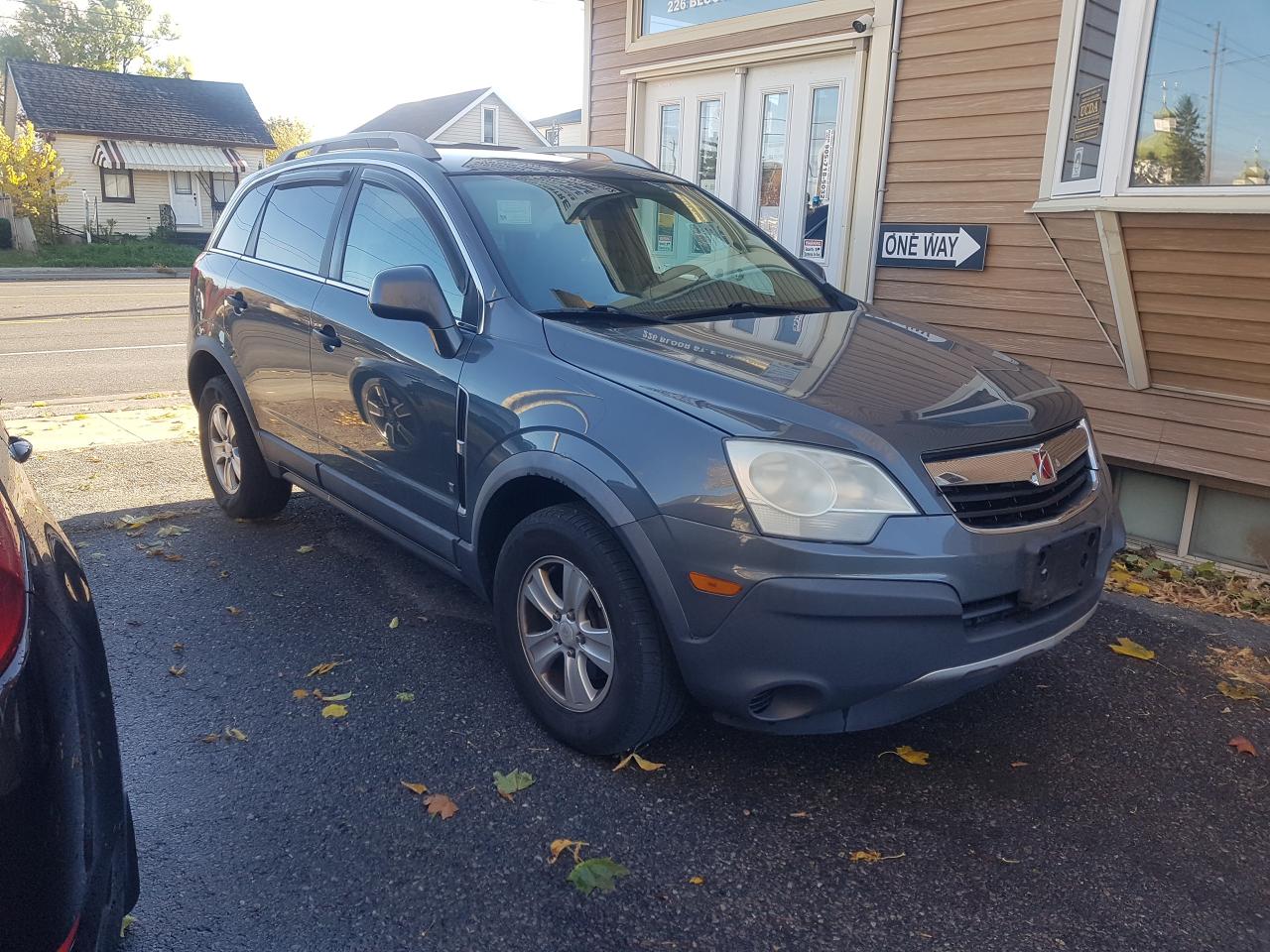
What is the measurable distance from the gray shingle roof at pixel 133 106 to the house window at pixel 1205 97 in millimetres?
40793

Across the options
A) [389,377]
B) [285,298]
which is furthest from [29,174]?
[389,377]

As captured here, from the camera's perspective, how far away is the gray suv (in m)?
2.60

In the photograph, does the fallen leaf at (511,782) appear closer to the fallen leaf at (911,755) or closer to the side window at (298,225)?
the fallen leaf at (911,755)

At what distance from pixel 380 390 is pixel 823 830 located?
220 cm

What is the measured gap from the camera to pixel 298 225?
4637mm

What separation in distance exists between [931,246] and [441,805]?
15.5 ft

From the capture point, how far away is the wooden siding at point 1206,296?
4320 millimetres

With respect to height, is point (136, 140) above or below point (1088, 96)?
above

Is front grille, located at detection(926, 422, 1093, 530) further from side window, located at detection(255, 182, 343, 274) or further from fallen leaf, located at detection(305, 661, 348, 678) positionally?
side window, located at detection(255, 182, 343, 274)

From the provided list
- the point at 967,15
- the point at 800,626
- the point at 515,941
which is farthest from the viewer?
Result: the point at 967,15

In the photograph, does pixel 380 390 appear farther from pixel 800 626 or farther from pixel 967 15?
pixel 967 15

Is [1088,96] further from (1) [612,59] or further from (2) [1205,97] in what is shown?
(1) [612,59]

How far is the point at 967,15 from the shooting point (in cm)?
589

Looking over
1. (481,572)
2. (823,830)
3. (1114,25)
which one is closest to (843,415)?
(823,830)
